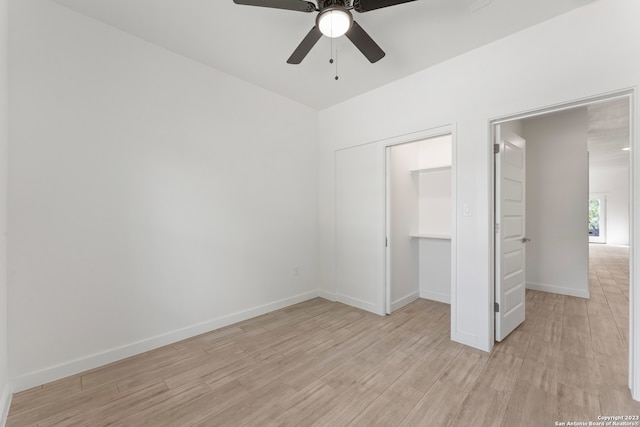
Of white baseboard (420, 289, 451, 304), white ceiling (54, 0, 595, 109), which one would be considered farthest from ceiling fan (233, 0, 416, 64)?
white baseboard (420, 289, 451, 304)

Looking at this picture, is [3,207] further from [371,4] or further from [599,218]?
[599,218]

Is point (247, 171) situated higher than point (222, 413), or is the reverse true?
point (247, 171)

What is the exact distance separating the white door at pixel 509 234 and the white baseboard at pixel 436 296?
87cm

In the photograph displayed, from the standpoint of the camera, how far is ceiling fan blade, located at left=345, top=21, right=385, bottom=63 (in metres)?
1.84

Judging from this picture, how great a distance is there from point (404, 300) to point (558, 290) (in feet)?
8.69

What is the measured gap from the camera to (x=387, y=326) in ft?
10.0

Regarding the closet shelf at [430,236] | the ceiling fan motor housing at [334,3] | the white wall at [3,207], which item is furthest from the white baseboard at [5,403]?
the closet shelf at [430,236]

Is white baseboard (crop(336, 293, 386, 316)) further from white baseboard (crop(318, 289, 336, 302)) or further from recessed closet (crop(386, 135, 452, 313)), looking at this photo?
recessed closet (crop(386, 135, 452, 313))

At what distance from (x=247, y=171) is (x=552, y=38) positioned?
3.19m

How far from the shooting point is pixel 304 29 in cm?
231

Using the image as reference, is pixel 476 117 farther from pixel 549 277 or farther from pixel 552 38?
pixel 549 277

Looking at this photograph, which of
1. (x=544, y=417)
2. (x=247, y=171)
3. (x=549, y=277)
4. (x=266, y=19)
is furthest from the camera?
(x=549, y=277)

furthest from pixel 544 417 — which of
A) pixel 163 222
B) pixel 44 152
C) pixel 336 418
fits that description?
pixel 44 152

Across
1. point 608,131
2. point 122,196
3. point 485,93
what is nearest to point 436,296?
point 485,93
